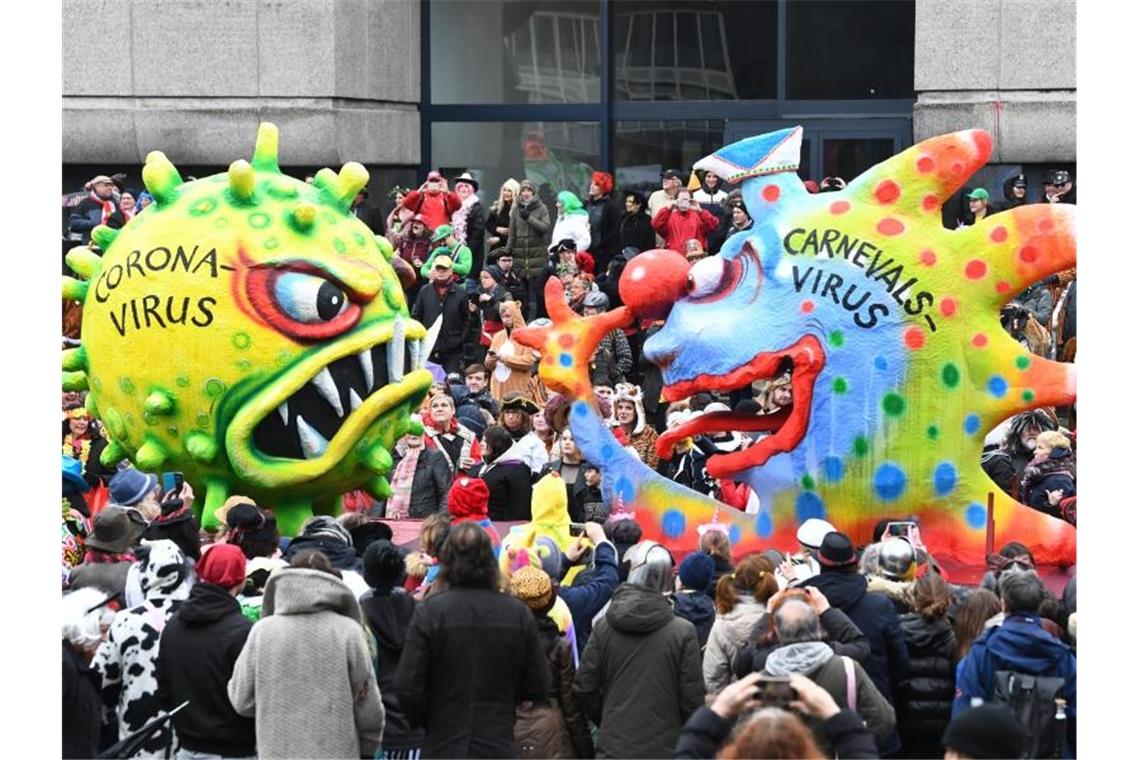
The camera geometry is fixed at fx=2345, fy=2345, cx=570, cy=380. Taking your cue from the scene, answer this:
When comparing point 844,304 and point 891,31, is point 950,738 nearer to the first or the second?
point 844,304

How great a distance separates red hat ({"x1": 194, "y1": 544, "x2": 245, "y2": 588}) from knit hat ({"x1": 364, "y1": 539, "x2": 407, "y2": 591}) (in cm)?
54

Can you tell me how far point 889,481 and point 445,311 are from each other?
23.3 ft

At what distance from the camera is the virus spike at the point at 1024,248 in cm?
1303

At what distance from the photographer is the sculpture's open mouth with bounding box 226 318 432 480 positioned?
12.6 m

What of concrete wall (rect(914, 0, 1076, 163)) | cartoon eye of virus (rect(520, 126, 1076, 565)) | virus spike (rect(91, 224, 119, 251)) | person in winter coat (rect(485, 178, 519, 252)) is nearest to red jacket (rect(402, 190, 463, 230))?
person in winter coat (rect(485, 178, 519, 252))

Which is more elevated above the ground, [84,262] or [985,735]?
[84,262]

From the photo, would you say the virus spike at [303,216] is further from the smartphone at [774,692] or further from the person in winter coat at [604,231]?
the person in winter coat at [604,231]

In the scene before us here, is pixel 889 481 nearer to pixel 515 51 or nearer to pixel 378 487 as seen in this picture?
pixel 378 487

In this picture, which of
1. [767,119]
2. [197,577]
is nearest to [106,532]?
[197,577]

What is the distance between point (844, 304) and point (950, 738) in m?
6.25

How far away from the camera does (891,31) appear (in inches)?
1029

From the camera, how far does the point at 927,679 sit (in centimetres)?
952

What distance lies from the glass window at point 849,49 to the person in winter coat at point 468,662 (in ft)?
59.3

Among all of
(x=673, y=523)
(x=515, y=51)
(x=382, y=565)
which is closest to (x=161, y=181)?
(x=673, y=523)
